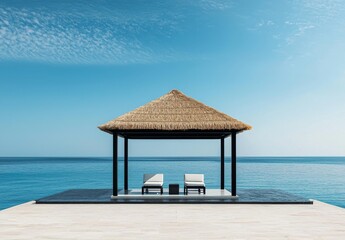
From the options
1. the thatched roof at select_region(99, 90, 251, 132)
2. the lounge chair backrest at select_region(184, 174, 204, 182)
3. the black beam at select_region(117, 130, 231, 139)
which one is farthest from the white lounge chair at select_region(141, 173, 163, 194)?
the thatched roof at select_region(99, 90, 251, 132)

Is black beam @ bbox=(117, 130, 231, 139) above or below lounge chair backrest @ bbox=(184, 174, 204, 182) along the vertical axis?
above

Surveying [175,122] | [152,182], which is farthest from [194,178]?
[175,122]

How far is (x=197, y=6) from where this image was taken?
→ 17844mm

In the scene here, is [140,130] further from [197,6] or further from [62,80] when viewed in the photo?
[62,80]

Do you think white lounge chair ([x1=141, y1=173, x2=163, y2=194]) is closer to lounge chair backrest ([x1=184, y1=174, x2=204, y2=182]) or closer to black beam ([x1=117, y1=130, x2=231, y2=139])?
lounge chair backrest ([x1=184, y1=174, x2=204, y2=182])

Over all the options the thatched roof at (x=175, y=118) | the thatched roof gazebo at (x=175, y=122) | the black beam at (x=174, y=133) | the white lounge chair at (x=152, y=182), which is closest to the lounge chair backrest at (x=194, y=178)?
the white lounge chair at (x=152, y=182)

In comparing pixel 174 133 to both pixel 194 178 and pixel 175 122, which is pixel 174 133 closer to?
pixel 175 122

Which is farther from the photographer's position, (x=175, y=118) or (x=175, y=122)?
(x=175, y=118)

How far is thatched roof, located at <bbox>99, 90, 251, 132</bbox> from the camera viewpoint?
418 inches

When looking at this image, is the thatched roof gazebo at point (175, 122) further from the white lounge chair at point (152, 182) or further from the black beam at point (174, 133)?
the white lounge chair at point (152, 182)

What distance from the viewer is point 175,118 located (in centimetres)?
1098

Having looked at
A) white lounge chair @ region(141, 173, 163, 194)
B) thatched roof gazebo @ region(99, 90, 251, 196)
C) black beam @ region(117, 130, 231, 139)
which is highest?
thatched roof gazebo @ region(99, 90, 251, 196)

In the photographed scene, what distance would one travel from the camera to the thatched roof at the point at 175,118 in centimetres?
1062

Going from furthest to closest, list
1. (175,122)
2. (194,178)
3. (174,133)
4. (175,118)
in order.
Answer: (174,133), (194,178), (175,118), (175,122)
